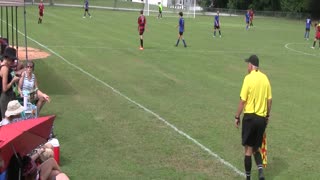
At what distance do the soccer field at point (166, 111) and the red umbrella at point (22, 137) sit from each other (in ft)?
8.21

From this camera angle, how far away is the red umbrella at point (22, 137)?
5004 millimetres

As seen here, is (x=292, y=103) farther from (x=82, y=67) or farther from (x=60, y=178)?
(x=60, y=178)

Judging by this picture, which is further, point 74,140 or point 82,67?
point 82,67

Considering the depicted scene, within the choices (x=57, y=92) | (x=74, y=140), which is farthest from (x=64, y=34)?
(x=74, y=140)

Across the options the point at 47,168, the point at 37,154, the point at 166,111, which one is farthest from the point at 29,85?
the point at 47,168

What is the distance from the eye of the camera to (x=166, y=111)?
12.9m

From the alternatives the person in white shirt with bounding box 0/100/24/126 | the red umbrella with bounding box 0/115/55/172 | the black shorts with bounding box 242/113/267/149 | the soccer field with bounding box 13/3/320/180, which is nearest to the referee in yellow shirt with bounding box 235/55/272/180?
the black shorts with bounding box 242/113/267/149

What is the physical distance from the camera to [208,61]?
23500mm

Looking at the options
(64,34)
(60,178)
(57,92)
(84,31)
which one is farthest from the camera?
(84,31)

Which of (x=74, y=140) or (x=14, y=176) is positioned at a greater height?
(x=14, y=176)

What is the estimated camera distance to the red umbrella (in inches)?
197

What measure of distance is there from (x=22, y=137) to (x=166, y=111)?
25.9 ft

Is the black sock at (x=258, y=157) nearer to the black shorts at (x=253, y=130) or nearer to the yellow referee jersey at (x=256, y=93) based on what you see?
the black shorts at (x=253, y=130)

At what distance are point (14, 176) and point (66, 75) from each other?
1271 cm
